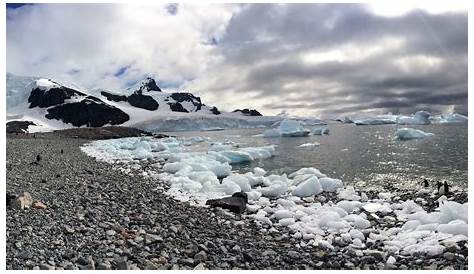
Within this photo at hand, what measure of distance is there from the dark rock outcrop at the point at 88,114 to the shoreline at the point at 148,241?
114 metres

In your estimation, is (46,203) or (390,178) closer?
(46,203)

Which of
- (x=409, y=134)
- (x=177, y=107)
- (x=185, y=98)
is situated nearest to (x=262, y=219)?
(x=409, y=134)

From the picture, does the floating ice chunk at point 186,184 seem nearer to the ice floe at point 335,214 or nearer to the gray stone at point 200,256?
the ice floe at point 335,214

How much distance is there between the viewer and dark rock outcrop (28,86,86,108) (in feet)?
394

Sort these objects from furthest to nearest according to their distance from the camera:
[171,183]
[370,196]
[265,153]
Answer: [265,153], [171,183], [370,196]

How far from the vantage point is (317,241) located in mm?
7676

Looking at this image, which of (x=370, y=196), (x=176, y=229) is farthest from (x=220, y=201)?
(x=370, y=196)

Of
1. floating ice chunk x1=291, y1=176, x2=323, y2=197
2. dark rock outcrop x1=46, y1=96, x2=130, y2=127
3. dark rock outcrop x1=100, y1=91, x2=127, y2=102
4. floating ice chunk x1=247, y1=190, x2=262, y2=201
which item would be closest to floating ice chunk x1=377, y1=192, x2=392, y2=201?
floating ice chunk x1=291, y1=176, x2=323, y2=197

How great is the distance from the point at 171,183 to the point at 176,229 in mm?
6162

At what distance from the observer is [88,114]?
12112 centimetres

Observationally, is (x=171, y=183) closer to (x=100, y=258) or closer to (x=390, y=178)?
(x=100, y=258)

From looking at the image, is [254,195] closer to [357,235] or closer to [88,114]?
[357,235]

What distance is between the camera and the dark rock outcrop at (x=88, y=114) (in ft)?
387

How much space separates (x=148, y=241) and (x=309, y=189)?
6626 millimetres
